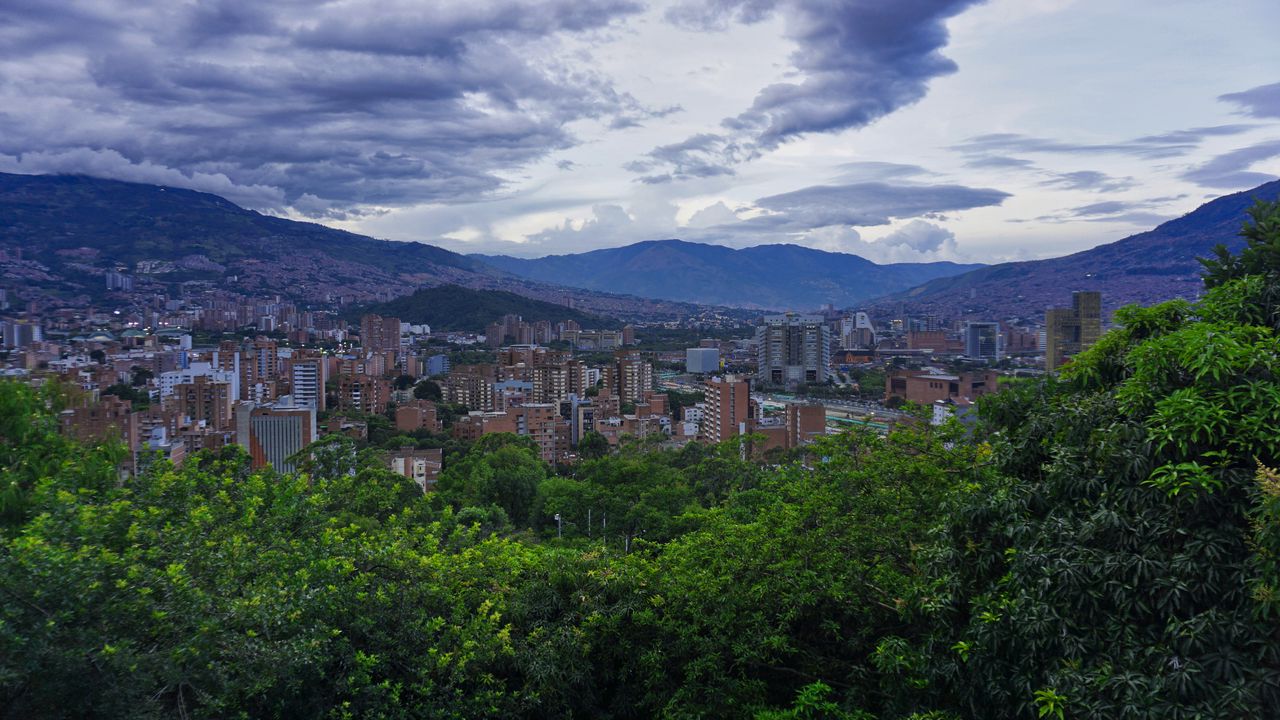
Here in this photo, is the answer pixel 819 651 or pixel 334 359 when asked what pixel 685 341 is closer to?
pixel 334 359

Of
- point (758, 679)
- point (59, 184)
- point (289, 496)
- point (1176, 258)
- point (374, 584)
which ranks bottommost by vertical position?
point (758, 679)

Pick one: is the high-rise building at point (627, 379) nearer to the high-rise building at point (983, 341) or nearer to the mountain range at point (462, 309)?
the high-rise building at point (983, 341)

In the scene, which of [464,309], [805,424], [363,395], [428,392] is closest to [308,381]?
[363,395]

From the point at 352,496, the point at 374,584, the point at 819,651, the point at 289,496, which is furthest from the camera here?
the point at 352,496

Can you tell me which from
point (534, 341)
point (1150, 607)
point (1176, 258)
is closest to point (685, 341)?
point (534, 341)

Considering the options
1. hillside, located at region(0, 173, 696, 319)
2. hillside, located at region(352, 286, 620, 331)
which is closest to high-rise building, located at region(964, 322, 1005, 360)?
hillside, located at region(352, 286, 620, 331)
